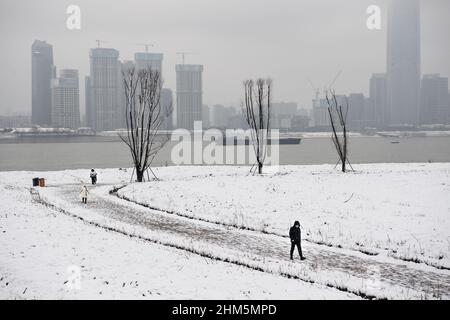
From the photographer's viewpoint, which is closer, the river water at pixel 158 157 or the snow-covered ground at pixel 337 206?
the snow-covered ground at pixel 337 206

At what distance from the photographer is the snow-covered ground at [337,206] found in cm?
1712

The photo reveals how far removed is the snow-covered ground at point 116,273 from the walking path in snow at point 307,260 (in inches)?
29.4

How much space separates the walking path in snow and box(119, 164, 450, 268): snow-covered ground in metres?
1.03

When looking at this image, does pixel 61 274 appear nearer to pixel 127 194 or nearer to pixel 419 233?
pixel 419 233

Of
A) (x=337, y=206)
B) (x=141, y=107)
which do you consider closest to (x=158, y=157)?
(x=141, y=107)

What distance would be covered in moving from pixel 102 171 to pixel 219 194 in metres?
22.5

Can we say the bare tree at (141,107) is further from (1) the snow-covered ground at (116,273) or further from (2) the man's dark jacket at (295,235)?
(2) the man's dark jacket at (295,235)

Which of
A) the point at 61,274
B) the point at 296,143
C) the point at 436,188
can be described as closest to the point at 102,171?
the point at 436,188

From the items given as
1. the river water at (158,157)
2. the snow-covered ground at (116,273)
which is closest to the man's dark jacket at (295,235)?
the snow-covered ground at (116,273)

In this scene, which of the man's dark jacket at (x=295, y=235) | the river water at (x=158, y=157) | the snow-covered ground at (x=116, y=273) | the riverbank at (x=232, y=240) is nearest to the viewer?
the snow-covered ground at (x=116, y=273)

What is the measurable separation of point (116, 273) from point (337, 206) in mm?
13703

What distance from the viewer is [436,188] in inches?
1057

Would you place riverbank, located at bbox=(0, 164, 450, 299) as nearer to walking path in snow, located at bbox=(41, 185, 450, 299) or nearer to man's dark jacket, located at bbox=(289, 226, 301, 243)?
walking path in snow, located at bbox=(41, 185, 450, 299)

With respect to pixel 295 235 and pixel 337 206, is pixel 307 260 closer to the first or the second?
pixel 295 235
